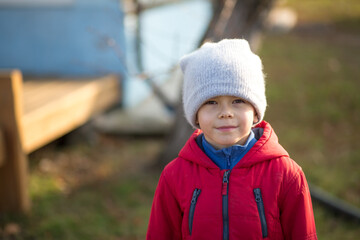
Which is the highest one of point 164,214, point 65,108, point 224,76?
point 224,76

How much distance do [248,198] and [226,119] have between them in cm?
31

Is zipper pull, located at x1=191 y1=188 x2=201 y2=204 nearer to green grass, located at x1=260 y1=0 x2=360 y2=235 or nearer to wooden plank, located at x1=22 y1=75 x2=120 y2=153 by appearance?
green grass, located at x1=260 y1=0 x2=360 y2=235

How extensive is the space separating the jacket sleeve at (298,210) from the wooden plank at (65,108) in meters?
2.89

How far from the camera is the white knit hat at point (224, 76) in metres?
1.79

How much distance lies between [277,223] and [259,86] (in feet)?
1.75

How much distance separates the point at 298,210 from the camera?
1.77 m

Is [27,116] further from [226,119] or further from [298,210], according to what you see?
[298,210]

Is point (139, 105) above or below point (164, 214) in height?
below

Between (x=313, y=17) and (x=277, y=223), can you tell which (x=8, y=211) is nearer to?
(x=277, y=223)

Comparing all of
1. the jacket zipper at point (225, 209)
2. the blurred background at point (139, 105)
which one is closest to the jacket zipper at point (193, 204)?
the jacket zipper at point (225, 209)

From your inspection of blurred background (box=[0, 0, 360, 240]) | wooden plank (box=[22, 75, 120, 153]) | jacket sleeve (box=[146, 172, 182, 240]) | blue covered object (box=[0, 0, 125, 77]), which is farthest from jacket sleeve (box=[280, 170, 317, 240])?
blue covered object (box=[0, 0, 125, 77])

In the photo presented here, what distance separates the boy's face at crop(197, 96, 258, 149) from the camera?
1.80 metres

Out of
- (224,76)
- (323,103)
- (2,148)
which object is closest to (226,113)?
(224,76)

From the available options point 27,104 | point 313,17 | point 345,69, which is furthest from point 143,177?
point 313,17
